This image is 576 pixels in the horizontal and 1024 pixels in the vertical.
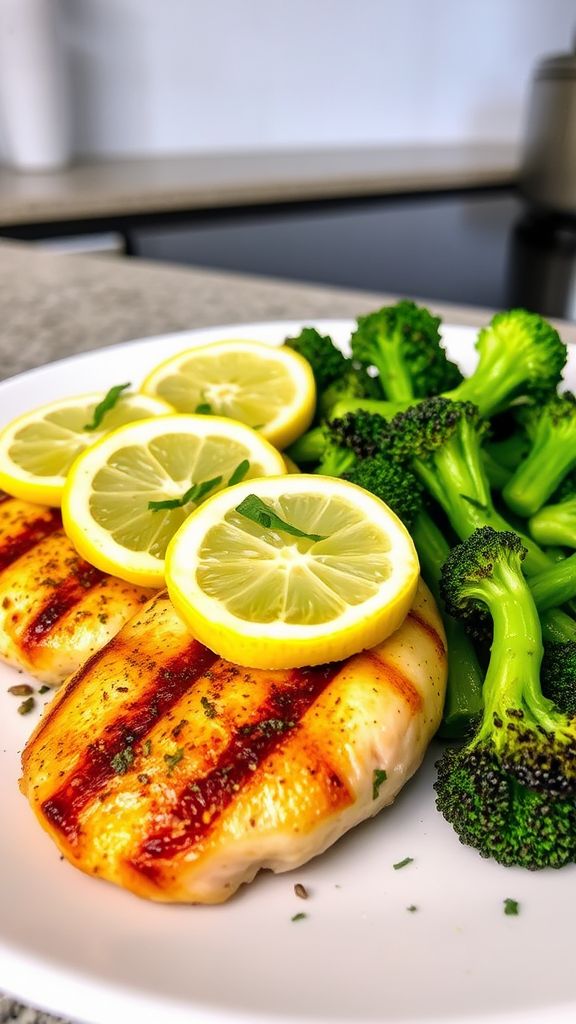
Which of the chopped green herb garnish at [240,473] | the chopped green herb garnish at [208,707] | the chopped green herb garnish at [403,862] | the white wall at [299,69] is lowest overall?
the chopped green herb garnish at [403,862]

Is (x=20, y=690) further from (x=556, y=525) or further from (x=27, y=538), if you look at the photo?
(x=556, y=525)

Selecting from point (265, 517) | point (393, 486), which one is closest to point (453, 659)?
point (393, 486)

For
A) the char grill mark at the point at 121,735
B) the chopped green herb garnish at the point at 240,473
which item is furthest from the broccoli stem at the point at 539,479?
the char grill mark at the point at 121,735

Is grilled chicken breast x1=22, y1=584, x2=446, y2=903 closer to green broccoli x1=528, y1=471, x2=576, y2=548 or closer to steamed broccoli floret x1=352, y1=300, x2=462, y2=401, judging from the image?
green broccoli x1=528, y1=471, x2=576, y2=548

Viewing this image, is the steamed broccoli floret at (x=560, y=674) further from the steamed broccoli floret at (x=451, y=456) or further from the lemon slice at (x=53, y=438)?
the lemon slice at (x=53, y=438)

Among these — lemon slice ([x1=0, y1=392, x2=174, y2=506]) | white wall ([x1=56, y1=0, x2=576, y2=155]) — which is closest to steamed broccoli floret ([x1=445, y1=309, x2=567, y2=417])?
lemon slice ([x1=0, y1=392, x2=174, y2=506])

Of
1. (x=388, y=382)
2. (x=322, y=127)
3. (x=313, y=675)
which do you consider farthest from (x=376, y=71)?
(x=313, y=675)

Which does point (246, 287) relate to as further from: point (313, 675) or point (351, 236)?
point (313, 675)
